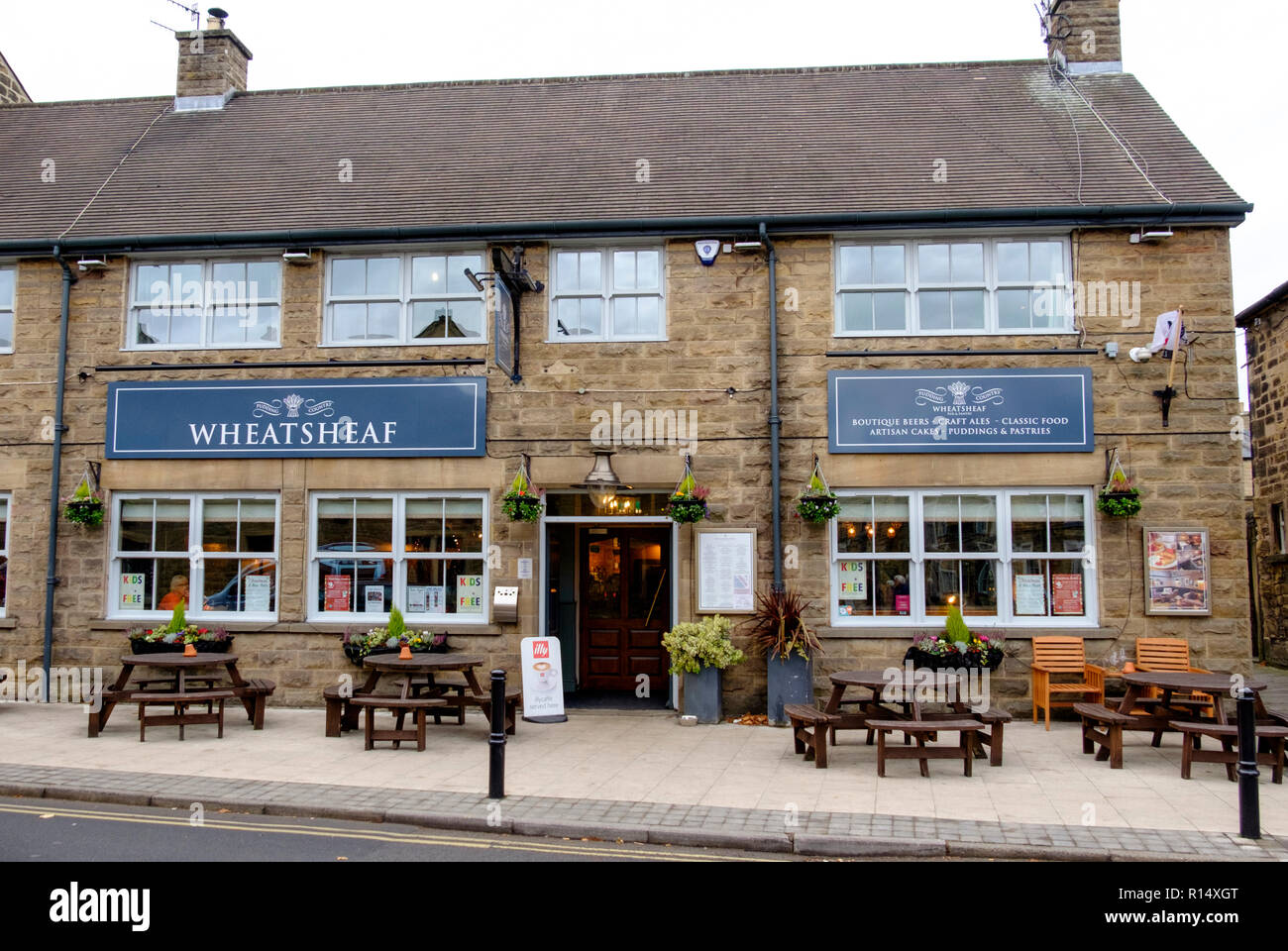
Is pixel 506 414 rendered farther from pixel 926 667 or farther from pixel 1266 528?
pixel 1266 528

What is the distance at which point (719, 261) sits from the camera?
12.8 m

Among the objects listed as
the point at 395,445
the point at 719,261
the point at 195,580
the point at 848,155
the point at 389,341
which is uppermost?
the point at 848,155

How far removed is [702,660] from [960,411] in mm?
4332

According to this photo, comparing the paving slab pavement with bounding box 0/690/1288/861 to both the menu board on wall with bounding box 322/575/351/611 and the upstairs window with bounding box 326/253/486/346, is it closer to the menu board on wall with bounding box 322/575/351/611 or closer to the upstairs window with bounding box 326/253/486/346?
the menu board on wall with bounding box 322/575/351/611

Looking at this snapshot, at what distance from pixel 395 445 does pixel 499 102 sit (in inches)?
268

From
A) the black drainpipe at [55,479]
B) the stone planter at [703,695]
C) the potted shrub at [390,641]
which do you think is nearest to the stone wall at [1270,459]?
the stone planter at [703,695]

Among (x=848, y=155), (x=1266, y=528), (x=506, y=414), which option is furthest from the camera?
(x=1266, y=528)

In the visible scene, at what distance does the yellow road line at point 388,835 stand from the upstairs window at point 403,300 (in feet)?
22.7

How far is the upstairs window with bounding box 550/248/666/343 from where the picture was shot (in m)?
13.0

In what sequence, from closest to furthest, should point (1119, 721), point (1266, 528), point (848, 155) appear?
1. point (1119, 721)
2. point (848, 155)
3. point (1266, 528)

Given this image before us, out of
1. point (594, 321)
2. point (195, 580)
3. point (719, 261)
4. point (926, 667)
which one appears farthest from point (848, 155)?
point (195, 580)

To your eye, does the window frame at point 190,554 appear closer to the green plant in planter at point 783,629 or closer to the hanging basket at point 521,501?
the hanging basket at point 521,501

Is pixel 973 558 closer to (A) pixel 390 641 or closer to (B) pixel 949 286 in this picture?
(B) pixel 949 286

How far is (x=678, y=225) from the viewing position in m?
12.7
